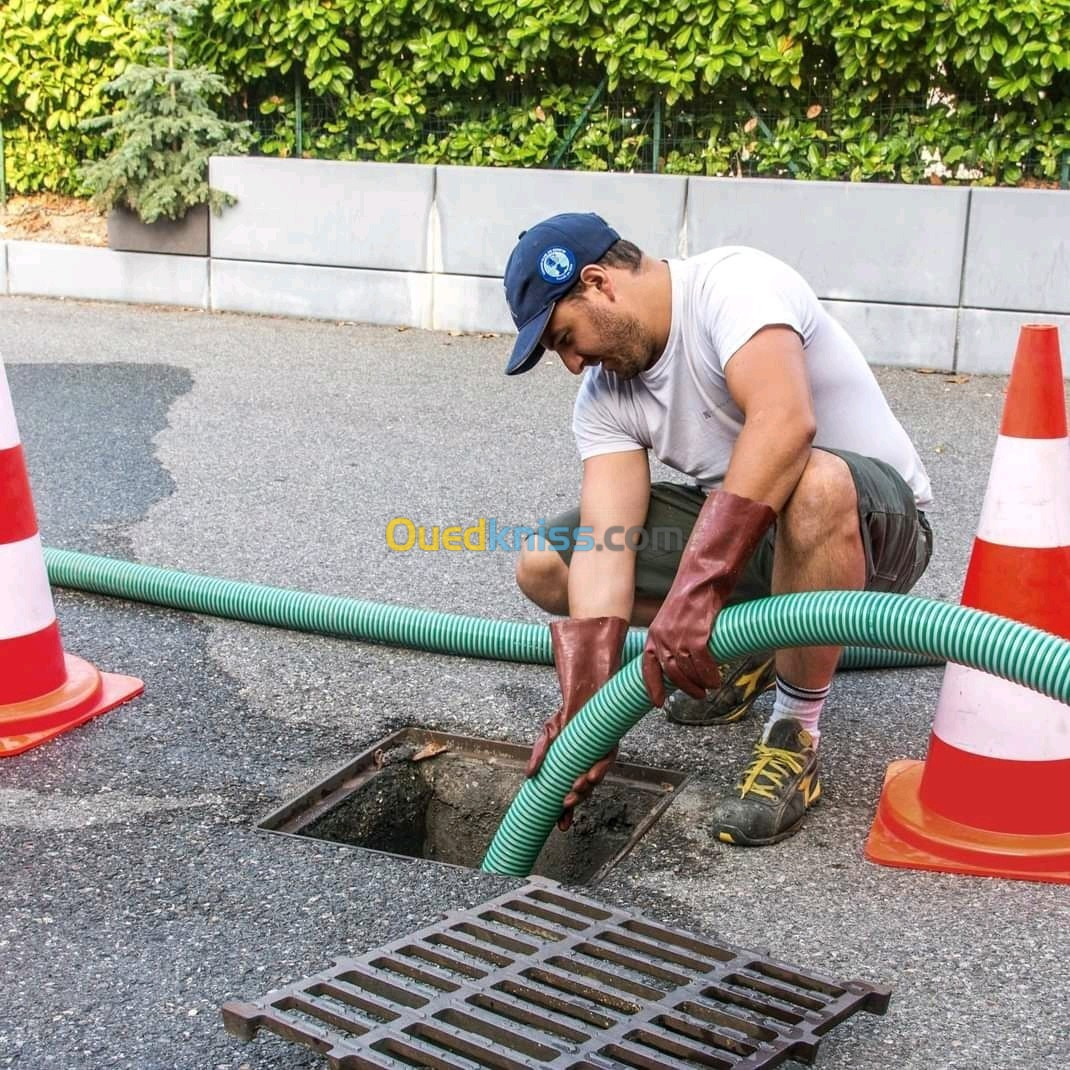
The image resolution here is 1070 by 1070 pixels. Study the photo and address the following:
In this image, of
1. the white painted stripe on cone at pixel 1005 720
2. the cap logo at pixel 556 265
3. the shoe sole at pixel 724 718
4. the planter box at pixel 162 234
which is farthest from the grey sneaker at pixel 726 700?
the planter box at pixel 162 234

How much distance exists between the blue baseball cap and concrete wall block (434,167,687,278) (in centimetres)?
466

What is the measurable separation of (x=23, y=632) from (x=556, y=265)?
5.15 feet

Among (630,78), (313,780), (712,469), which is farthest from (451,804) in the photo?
(630,78)

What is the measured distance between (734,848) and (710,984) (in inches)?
24.8

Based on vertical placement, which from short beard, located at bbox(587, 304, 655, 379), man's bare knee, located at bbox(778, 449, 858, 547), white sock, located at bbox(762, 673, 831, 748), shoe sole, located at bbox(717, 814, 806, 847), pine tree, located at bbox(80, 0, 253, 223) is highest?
pine tree, located at bbox(80, 0, 253, 223)

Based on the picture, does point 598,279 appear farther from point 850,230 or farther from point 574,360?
point 850,230

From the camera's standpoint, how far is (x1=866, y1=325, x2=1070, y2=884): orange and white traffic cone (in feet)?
9.12

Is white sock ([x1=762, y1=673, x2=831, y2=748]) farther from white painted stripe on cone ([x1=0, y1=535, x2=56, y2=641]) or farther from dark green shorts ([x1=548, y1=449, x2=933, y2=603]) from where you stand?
white painted stripe on cone ([x1=0, y1=535, x2=56, y2=641])

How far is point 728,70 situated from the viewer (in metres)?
7.55

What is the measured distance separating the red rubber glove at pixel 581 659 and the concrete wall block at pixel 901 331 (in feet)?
15.0

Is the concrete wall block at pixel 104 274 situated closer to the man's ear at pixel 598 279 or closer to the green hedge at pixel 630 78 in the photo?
the green hedge at pixel 630 78

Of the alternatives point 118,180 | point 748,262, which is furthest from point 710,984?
point 118,180

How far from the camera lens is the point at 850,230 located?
7168mm

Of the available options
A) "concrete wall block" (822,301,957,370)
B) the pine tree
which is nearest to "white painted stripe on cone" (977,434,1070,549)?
"concrete wall block" (822,301,957,370)
